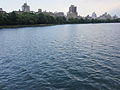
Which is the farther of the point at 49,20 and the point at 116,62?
the point at 49,20

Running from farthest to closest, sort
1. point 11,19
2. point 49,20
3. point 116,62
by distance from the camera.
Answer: point 49,20 → point 11,19 → point 116,62

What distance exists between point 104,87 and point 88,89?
2126 mm

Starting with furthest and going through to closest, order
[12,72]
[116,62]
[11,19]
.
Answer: [11,19] → [116,62] → [12,72]

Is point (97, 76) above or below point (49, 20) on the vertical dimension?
below

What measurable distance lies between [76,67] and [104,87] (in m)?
7.74

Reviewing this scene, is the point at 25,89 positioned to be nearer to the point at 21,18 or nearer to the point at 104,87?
the point at 104,87

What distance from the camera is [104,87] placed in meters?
15.7

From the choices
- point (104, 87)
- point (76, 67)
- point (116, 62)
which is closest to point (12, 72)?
point (76, 67)

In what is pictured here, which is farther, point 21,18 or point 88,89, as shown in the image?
point 21,18

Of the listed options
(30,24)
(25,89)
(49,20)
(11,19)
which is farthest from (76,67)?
(49,20)

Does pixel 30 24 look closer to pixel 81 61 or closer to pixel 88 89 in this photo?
pixel 81 61

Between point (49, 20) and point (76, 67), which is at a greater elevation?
point (49, 20)

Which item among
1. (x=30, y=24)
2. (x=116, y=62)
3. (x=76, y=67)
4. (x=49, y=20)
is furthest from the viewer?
(x=49, y=20)

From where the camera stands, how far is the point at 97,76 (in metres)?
19.1
